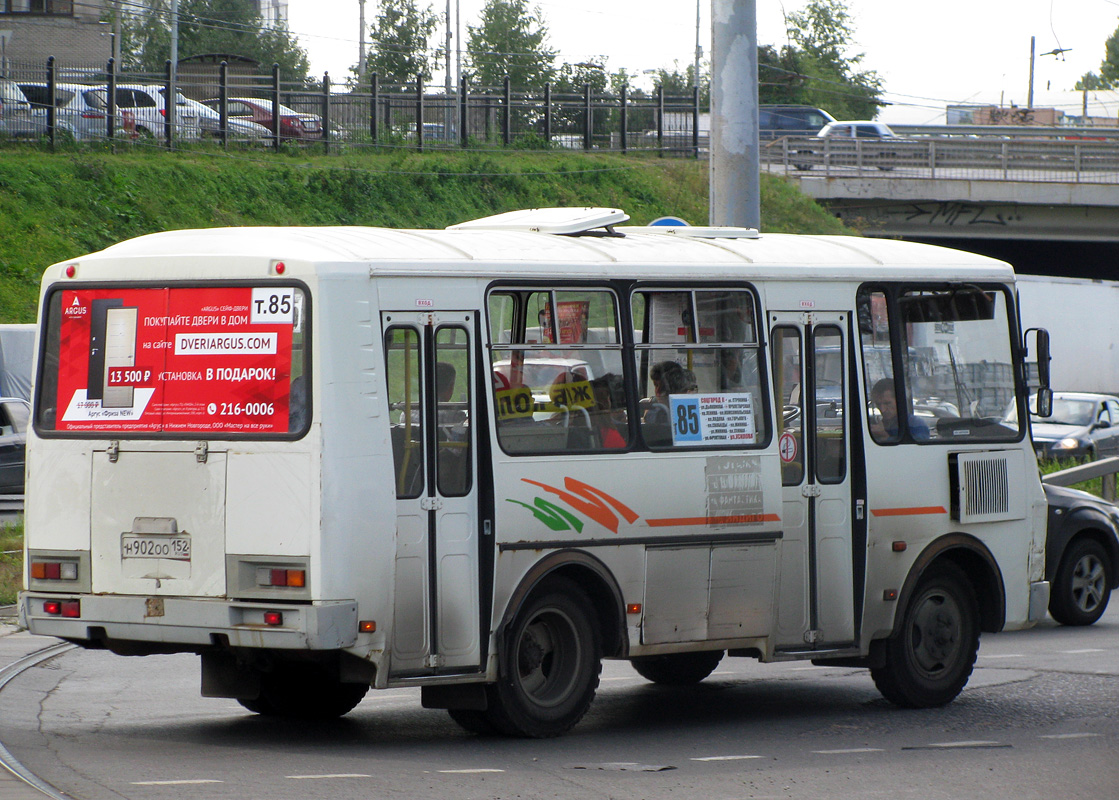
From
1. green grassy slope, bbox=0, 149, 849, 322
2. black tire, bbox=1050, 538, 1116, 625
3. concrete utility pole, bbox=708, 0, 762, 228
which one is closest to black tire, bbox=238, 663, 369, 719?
black tire, bbox=1050, 538, 1116, 625

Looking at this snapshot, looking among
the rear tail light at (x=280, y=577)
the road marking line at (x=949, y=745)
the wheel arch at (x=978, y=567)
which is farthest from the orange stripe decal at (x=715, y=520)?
the rear tail light at (x=280, y=577)

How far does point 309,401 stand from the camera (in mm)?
7855

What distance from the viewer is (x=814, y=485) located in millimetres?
9750

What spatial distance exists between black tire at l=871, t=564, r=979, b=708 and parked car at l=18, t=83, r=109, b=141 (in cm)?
2445

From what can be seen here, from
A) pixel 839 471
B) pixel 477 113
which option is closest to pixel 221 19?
pixel 477 113

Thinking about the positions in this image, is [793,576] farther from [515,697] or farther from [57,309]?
[57,309]

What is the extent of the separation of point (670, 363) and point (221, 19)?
74.4 metres

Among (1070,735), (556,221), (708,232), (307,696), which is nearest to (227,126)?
(708,232)

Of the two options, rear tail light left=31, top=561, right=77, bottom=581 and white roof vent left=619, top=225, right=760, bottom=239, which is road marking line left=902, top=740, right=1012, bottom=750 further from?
rear tail light left=31, top=561, right=77, bottom=581

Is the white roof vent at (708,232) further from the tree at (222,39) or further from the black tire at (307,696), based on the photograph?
the tree at (222,39)

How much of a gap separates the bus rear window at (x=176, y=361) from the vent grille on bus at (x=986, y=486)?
4583mm

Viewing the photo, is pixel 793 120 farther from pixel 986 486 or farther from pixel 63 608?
pixel 63 608

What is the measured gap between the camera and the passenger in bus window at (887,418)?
1014 cm

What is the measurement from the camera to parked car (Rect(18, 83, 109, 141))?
102ft
